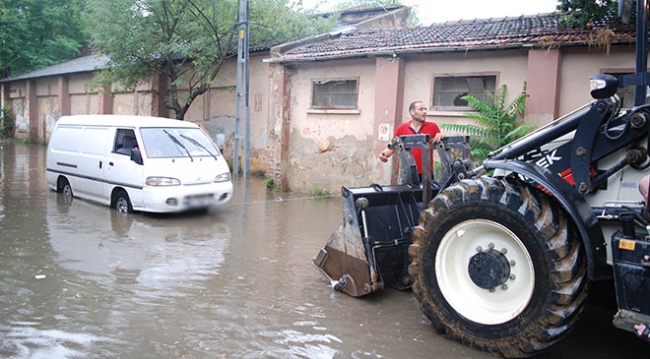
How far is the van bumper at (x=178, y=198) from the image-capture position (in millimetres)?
9016

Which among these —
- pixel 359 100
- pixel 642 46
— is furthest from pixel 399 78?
pixel 642 46

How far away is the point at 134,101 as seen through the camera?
23.1 meters

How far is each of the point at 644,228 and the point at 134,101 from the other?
22.3 meters

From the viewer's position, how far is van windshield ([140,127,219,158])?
9492 millimetres

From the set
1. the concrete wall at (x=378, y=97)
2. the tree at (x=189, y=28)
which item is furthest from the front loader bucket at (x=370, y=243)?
the tree at (x=189, y=28)

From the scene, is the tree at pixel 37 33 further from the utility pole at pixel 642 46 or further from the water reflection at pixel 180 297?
the utility pole at pixel 642 46

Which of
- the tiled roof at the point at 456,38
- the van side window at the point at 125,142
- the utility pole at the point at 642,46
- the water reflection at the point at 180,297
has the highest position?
the tiled roof at the point at 456,38

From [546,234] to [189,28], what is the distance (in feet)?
50.5

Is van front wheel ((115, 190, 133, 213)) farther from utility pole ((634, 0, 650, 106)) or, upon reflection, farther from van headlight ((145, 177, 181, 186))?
utility pole ((634, 0, 650, 106))

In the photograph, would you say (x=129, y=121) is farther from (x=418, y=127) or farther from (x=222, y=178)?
(x=418, y=127)

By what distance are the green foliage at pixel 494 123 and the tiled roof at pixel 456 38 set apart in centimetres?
103

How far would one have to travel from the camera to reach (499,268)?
4.11 m

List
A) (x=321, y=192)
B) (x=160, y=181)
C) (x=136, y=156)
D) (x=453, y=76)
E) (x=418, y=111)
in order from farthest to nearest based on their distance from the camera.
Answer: (x=321, y=192) → (x=453, y=76) → (x=136, y=156) → (x=160, y=181) → (x=418, y=111)

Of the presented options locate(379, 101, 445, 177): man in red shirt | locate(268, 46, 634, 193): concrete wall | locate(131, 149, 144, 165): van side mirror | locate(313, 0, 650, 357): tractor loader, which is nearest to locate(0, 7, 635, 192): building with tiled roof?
locate(268, 46, 634, 193): concrete wall
